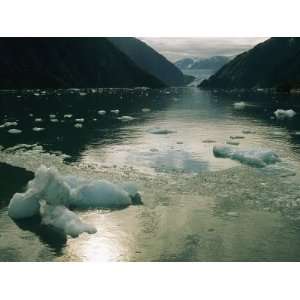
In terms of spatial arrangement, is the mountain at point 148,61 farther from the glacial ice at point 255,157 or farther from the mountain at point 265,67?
the glacial ice at point 255,157

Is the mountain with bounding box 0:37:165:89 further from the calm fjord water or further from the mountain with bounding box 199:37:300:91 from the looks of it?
the calm fjord water

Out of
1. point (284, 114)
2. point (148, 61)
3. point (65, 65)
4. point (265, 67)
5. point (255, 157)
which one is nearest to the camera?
point (255, 157)

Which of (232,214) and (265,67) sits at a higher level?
(232,214)

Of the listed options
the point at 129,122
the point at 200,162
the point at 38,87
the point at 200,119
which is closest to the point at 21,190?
the point at 200,162

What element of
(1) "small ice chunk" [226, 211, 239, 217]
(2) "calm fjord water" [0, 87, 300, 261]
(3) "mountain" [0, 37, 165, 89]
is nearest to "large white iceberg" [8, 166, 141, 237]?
(2) "calm fjord water" [0, 87, 300, 261]

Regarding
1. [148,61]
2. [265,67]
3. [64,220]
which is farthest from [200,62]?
[148,61]

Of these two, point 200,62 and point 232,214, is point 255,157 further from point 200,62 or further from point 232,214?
point 200,62

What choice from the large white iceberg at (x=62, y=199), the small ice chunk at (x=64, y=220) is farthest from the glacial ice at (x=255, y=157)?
the small ice chunk at (x=64, y=220)
